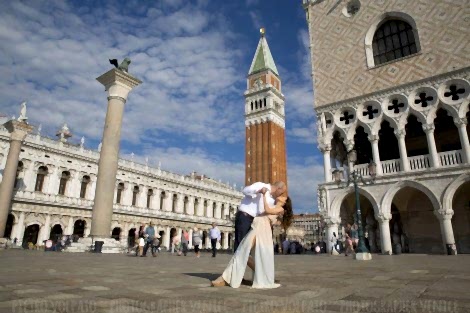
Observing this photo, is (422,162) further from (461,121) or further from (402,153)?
(461,121)

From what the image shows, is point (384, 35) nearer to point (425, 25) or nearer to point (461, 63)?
point (425, 25)

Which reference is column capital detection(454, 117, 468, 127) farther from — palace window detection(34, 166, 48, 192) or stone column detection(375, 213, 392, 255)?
palace window detection(34, 166, 48, 192)

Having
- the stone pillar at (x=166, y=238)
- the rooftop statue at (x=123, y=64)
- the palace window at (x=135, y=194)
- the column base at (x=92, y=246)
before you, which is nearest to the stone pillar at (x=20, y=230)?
the palace window at (x=135, y=194)

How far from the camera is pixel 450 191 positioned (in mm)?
13969

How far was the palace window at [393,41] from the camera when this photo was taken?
56.9 ft

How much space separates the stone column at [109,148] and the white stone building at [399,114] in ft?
36.0

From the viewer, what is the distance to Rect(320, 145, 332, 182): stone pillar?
17.4m

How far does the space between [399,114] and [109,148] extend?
1477 cm

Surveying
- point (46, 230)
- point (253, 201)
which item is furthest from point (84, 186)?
point (253, 201)

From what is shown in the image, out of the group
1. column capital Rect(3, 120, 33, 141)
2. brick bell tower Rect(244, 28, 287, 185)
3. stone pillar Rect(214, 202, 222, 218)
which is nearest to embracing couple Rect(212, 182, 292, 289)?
column capital Rect(3, 120, 33, 141)

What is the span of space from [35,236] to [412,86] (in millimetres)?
33187

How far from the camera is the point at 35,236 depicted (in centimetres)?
3009

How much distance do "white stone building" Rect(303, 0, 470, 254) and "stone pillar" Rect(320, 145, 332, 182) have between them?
2.2 inches

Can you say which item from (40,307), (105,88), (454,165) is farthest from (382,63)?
(40,307)
